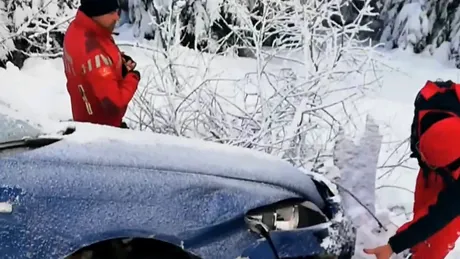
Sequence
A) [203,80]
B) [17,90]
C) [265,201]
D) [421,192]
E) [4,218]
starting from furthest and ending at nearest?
[17,90] < [203,80] < [421,192] < [265,201] < [4,218]

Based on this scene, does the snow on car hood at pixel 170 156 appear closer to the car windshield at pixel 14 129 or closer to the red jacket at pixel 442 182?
the car windshield at pixel 14 129

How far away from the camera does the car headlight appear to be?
9.20 feet

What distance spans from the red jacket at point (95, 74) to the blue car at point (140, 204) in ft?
2.99

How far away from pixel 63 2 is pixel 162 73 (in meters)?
4.76

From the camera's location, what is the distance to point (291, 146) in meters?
5.32

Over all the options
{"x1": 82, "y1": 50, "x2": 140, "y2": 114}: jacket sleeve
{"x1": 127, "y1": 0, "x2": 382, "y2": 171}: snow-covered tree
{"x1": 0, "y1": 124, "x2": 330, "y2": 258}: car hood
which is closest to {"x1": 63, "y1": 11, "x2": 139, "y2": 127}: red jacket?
{"x1": 82, "y1": 50, "x2": 140, "y2": 114}: jacket sleeve

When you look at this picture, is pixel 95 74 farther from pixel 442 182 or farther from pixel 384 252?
pixel 442 182

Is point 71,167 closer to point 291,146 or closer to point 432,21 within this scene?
point 291,146

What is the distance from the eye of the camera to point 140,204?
264 cm

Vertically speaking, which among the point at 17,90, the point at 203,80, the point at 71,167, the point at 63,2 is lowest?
the point at 17,90

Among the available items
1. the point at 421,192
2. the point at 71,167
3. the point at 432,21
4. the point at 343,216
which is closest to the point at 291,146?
the point at 421,192

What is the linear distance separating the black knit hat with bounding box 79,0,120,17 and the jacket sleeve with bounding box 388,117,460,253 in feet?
6.29

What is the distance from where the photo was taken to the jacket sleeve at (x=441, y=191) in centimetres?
324

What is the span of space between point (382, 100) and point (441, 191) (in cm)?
548
